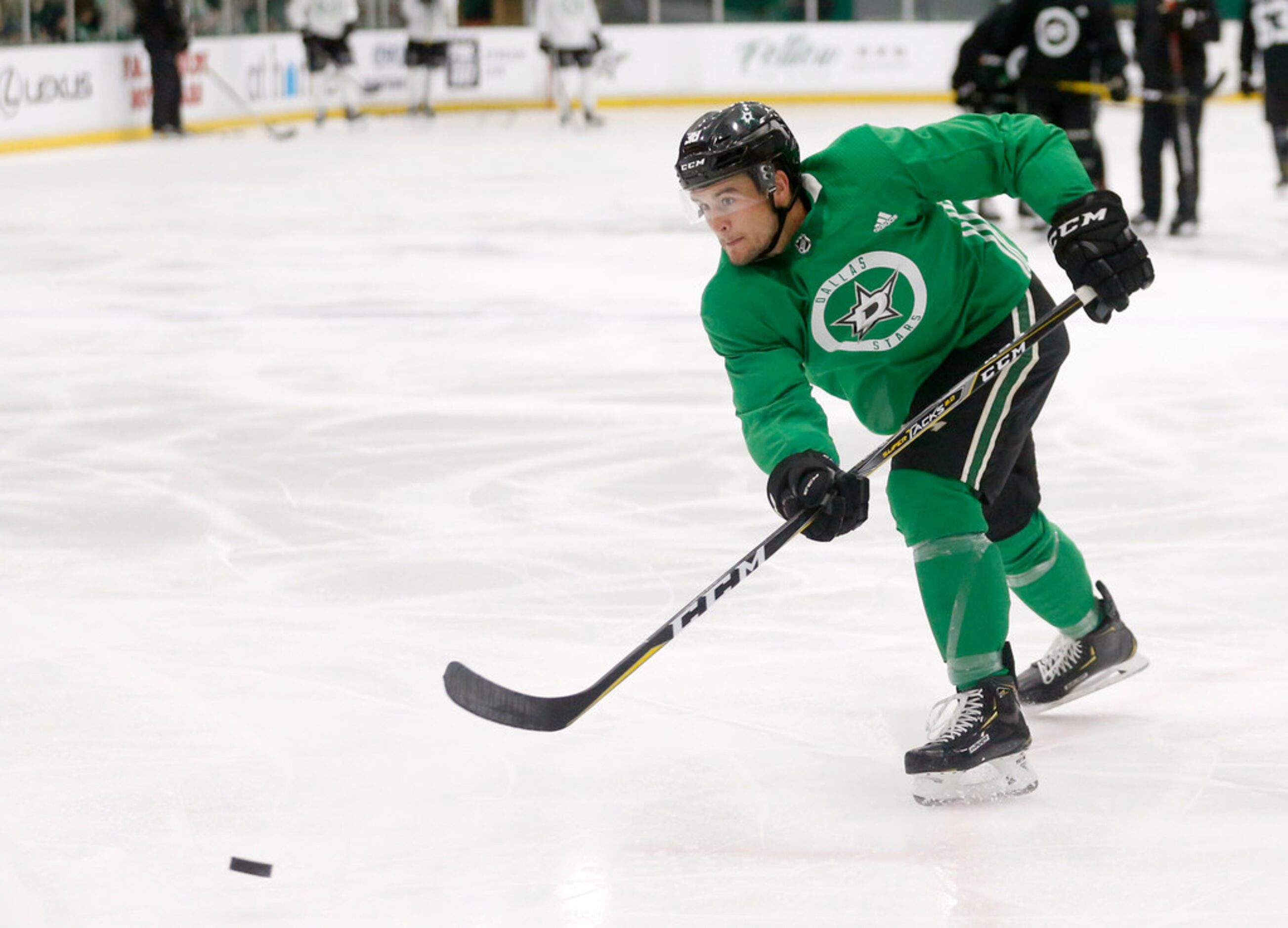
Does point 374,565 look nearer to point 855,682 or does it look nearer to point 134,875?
point 855,682

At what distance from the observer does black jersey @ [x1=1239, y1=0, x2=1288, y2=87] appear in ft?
27.4

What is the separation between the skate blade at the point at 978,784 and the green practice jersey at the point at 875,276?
437 millimetres

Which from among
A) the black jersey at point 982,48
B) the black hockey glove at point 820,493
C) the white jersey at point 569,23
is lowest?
the black hockey glove at point 820,493

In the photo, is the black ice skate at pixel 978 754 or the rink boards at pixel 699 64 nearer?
the black ice skate at pixel 978 754

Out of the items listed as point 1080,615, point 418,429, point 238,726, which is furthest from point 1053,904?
point 418,429

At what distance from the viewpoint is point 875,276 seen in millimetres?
2209

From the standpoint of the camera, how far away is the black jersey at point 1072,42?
7543 mm

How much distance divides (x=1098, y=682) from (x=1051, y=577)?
192 mm

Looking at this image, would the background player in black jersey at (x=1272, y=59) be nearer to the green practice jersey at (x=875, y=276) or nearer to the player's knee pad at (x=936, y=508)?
the green practice jersey at (x=875, y=276)

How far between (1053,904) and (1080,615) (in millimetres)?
677

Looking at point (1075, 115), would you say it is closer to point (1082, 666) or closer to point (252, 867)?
point (1082, 666)

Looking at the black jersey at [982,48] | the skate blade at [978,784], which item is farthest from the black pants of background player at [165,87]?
the skate blade at [978,784]

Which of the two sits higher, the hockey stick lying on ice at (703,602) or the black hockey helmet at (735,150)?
the black hockey helmet at (735,150)

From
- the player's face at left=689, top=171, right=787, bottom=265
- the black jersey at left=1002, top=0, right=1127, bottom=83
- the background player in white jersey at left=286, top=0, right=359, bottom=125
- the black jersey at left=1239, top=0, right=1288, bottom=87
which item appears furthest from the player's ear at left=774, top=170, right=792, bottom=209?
the background player in white jersey at left=286, top=0, right=359, bottom=125
